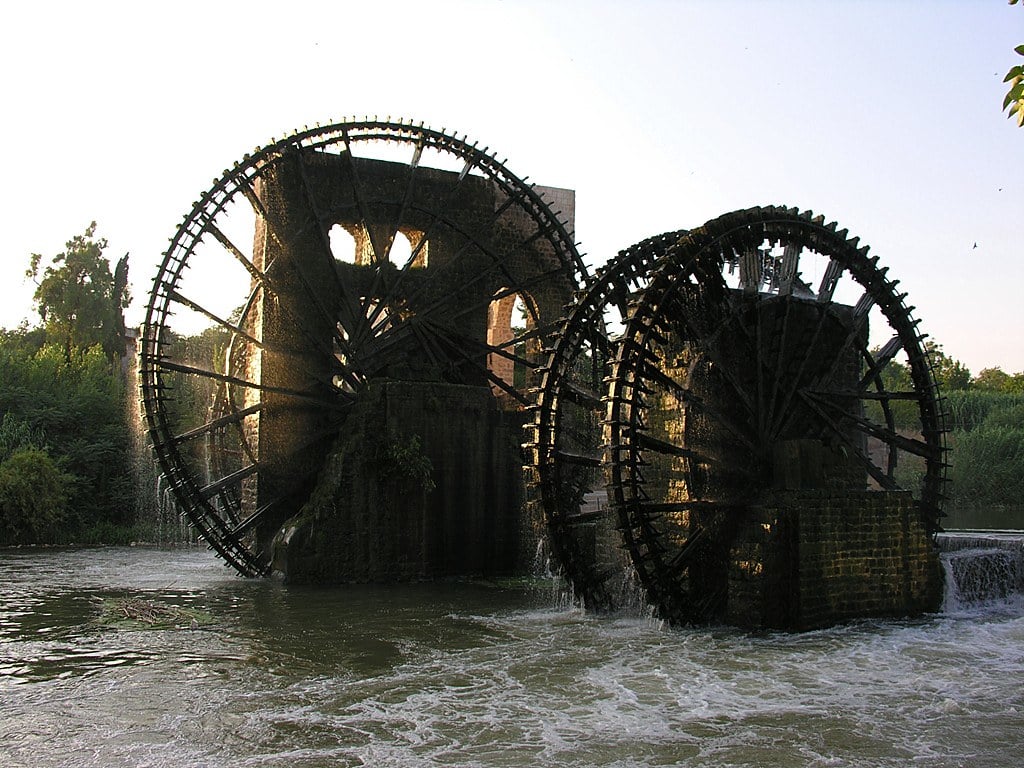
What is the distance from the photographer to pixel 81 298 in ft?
96.8

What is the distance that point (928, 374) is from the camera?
41.0 feet

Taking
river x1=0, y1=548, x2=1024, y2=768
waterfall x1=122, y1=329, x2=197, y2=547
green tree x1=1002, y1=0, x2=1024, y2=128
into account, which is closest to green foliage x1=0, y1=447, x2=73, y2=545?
waterfall x1=122, y1=329, x2=197, y2=547

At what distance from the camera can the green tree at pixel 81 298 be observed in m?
29.2

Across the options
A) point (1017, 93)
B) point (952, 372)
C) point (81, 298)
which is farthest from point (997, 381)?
point (1017, 93)

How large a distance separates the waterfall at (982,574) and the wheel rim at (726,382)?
57cm

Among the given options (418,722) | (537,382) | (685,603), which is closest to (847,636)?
(685,603)

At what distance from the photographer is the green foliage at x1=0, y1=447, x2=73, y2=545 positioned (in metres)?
17.3

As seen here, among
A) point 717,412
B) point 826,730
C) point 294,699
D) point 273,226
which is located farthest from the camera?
point 273,226

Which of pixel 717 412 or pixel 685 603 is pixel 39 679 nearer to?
pixel 685 603

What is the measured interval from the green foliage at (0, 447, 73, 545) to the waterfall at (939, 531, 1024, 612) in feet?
47.5

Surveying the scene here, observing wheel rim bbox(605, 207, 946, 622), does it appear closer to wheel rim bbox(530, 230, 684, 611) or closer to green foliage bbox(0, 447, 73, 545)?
wheel rim bbox(530, 230, 684, 611)

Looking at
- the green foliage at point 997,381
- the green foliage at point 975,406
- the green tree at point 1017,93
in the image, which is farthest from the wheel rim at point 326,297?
the green foliage at point 997,381

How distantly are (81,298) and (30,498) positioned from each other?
13.5 m

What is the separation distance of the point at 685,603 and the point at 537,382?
428 cm
